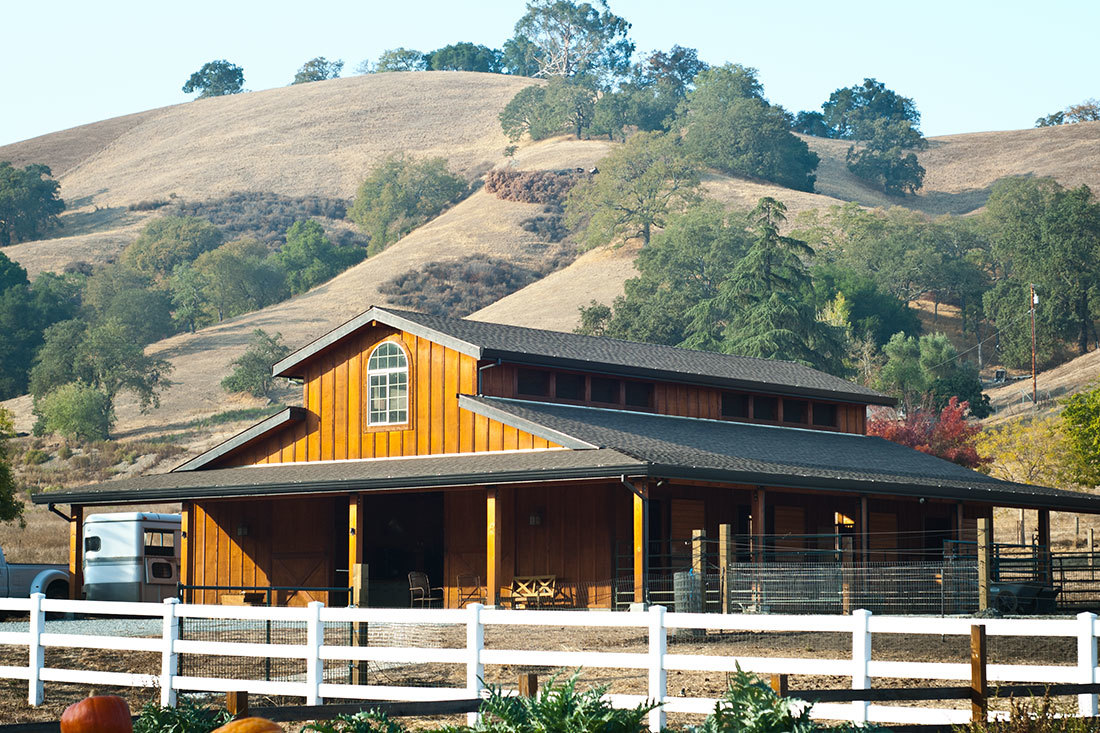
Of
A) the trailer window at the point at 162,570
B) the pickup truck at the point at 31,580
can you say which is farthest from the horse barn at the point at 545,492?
the pickup truck at the point at 31,580

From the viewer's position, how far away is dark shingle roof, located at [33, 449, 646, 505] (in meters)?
24.5

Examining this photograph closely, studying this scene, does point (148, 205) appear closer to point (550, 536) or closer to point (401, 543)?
point (401, 543)

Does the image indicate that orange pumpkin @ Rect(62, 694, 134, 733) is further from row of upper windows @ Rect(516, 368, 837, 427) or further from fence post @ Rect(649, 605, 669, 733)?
row of upper windows @ Rect(516, 368, 837, 427)

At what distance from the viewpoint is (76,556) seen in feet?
99.3

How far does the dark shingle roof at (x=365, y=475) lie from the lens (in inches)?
963

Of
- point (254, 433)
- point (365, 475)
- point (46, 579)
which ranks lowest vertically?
point (46, 579)

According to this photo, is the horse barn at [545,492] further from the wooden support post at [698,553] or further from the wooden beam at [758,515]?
the wooden support post at [698,553]

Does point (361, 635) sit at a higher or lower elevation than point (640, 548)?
lower

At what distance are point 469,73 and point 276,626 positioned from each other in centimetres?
17305

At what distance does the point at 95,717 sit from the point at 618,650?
1271 centimetres

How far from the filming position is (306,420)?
31031 millimetres

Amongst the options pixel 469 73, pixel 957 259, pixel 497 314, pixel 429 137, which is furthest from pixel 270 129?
pixel 957 259

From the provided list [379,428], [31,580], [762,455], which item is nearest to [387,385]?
[379,428]

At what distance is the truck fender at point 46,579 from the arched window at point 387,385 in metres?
7.84
